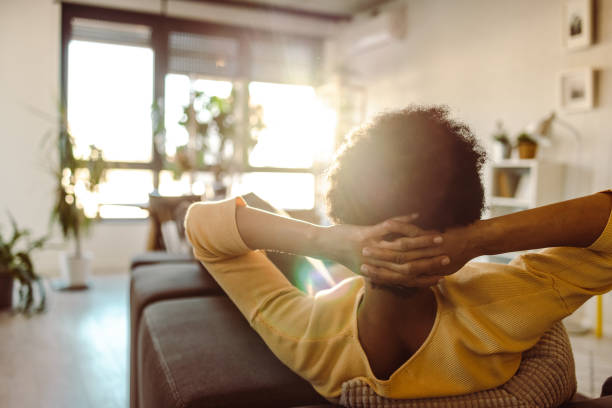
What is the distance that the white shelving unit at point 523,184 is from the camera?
3.40 m

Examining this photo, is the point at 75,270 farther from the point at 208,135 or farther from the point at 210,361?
the point at 210,361

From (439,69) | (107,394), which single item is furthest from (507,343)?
(439,69)

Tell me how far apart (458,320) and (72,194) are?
163 inches

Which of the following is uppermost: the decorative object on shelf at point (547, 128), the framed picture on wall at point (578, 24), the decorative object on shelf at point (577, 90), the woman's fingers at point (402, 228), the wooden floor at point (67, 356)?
the framed picture on wall at point (578, 24)

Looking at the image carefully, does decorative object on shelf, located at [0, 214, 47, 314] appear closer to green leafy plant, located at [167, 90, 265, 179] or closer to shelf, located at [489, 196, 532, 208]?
green leafy plant, located at [167, 90, 265, 179]

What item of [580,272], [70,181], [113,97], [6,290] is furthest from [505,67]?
[6,290]

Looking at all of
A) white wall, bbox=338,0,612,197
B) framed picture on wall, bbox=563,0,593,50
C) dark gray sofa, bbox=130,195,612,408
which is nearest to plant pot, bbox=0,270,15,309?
dark gray sofa, bbox=130,195,612,408

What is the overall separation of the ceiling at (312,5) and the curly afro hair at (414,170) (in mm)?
5404

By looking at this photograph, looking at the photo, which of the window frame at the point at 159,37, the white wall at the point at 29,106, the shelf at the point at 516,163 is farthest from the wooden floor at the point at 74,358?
the window frame at the point at 159,37

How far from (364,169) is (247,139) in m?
5.23

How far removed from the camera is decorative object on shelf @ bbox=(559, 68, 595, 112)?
3.27 meters

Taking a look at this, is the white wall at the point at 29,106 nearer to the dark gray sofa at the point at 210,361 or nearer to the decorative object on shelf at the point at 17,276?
the decorative object on shelf at the point at 17,276

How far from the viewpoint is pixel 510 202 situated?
3652mm

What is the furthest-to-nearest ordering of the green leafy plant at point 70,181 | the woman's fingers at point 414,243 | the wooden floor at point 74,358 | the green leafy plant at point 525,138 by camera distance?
1. the green leafy plant at point 70,181
2. the green leafy plant at point 525,138
3. the wooden floor at point 74,358
4. the woman's fingers at point 414,243
